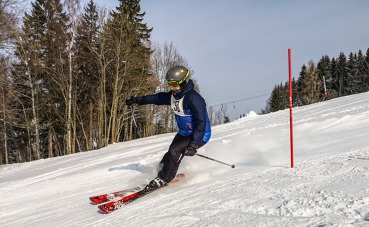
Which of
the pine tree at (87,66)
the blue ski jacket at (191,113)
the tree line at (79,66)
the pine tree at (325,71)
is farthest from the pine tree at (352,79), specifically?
the blue ski jacket at (191,113)

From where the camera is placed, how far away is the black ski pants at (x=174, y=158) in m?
5.02

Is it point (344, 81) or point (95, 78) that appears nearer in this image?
point (95, 78)

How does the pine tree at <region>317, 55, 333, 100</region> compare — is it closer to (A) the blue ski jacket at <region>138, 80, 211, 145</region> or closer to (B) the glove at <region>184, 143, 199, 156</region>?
(A) the blue ski jacket at <region>138, 80, 211, 145</region>

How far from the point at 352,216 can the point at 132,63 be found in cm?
2444

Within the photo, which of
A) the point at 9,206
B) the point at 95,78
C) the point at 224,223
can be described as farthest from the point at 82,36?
the point at 224,223

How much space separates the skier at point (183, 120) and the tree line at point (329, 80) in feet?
195

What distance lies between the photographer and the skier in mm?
4828

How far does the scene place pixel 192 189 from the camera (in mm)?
4512

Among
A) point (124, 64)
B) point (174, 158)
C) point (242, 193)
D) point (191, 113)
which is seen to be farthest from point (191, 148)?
point (124, 64)

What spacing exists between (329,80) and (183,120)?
243 ft

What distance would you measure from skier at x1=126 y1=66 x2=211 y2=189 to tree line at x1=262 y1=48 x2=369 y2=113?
59.5 meters

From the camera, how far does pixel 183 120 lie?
520 cm

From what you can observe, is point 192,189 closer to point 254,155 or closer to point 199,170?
point 199,170

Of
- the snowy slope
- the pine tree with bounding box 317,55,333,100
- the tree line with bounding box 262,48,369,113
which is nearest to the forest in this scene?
the snowy slope
